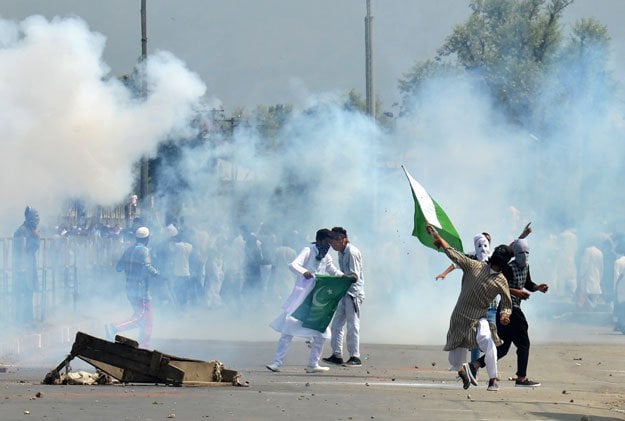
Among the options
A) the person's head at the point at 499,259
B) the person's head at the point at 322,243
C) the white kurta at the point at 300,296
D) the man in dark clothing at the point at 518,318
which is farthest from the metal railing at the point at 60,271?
the person's head at the point at 499,259

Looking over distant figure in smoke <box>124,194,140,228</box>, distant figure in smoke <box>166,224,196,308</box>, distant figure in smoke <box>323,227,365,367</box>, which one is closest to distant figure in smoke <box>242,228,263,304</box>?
distant figure in smoke <box>166,224,196,308</box>

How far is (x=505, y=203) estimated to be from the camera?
29094mm

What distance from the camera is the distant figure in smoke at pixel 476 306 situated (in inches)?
493

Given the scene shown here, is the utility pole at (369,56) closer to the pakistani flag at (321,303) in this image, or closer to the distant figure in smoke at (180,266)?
the distant figure in smoke at (180,266)

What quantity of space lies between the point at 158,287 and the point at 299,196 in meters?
5.34

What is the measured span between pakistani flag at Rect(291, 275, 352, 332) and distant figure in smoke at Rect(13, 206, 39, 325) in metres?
4.97

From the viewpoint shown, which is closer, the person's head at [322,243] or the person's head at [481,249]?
the person's head at [481,249]

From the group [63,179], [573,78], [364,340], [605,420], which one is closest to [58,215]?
[63,179]

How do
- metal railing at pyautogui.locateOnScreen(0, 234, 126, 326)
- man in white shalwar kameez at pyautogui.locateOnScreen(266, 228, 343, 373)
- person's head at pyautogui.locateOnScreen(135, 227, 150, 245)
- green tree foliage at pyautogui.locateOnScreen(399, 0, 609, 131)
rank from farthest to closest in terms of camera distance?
green tree foliage at pyautogui.locateOnScreen(399, 0, 609, 131) < metal railing at pyautogui.locateOnScreen(0, 234, 126, 326) < person's head at pyautogui.locateOnScreen(135, 227, 150, 245) < man in white shalwar kameez at pyautogui.locateOnScreen(266, 228, 343, 373)

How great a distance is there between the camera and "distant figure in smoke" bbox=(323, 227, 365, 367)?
15742 millimetres

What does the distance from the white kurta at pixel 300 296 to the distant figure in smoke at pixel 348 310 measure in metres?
0.45

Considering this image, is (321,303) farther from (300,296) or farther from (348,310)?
(348,310)

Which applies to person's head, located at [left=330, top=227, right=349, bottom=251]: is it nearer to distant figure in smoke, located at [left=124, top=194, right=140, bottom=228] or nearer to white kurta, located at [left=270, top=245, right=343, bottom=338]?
white kurta, located at [left=270, top=245, right=343, bottom=338]

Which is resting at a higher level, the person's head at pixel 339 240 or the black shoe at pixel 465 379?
the person's head at pixel 339 240
